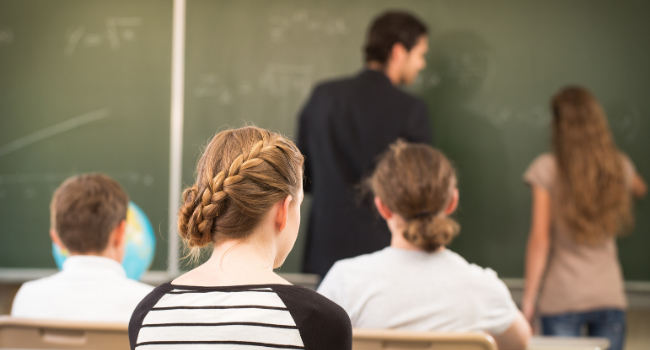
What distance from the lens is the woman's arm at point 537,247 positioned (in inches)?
98.9

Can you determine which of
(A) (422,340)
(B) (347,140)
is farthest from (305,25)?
(A) (422,340)

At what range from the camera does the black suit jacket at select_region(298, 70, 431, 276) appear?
2.27 m

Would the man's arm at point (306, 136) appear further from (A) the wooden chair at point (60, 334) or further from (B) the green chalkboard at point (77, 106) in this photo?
(A) the wooden chair at point (60, 334)

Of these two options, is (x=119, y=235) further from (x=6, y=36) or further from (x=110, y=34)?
(x=6, y=36)

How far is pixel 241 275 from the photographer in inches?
37.0

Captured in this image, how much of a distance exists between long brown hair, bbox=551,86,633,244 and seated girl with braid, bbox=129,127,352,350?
67.4 inches

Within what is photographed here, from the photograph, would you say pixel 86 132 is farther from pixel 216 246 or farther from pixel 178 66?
pixel 216 246

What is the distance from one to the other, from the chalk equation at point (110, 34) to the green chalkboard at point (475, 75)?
30cm

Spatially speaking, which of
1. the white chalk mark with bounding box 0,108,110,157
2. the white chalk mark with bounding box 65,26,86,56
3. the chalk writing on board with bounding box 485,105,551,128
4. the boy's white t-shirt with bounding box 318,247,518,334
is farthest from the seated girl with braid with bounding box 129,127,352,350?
the white chalk mark with bounding box 65,26,86,56

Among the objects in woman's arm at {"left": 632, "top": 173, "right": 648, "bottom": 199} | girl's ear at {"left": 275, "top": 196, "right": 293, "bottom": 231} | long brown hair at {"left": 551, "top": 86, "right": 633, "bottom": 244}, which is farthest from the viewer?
woman's arm at {"left": 632, "top": 173, "right": 648, "bottom": 199}

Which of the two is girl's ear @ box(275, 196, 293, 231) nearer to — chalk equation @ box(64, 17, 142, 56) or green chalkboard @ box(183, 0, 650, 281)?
green chalkboard @ box(183, 0, 650, 281)

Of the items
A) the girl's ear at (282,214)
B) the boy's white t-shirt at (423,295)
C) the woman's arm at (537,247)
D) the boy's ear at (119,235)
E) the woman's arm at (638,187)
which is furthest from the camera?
the woman's arm at (638,187)

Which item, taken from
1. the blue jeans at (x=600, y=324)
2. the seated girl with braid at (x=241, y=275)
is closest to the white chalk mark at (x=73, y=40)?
the seated girl with braid at (x=241, y=275)

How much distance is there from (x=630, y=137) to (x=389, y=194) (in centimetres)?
183
